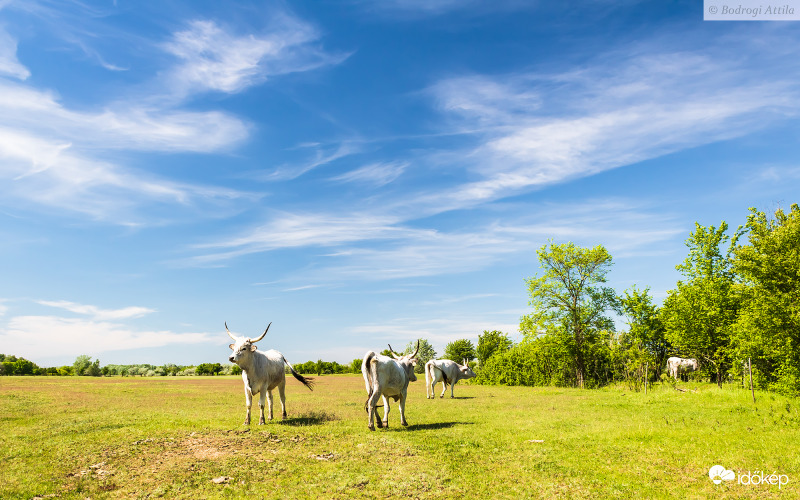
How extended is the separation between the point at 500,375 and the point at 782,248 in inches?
1146

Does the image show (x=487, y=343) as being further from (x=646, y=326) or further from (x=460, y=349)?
(x=646, y=326)

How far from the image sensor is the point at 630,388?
33688mm

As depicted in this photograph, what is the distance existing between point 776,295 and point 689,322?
14.6 m

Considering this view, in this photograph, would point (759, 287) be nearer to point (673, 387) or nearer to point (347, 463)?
point (673, 387)

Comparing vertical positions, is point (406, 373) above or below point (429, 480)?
above

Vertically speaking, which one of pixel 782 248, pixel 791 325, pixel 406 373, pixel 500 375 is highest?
pixel 782 248

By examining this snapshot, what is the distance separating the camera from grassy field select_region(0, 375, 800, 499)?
30.3ft

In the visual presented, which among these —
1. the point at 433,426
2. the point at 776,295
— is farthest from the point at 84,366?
the point at 776,295

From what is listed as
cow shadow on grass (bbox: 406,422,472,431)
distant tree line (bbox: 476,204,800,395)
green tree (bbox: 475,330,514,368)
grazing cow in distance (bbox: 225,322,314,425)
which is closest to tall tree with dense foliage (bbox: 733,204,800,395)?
distant tree line (bbox: 476,204,800,395)

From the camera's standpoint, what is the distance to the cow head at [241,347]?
16.0 metres

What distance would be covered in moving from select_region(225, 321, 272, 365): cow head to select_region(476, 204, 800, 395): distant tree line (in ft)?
79.5

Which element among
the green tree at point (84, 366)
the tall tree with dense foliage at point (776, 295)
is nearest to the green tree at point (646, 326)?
the tall tree with dense foliage at point (776, 295)

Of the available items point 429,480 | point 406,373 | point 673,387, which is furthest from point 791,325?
point 429,480

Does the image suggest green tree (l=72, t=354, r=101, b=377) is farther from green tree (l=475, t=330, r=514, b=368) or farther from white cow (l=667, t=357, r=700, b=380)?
white cow (l=667, t=357, r=700, b=380)
